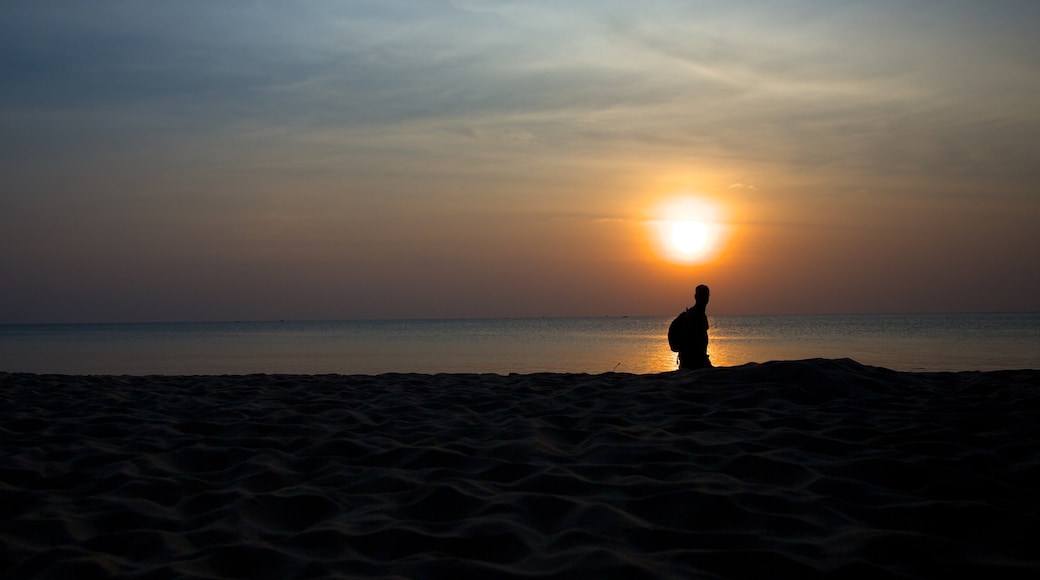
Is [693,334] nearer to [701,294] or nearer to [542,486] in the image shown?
[701,294]

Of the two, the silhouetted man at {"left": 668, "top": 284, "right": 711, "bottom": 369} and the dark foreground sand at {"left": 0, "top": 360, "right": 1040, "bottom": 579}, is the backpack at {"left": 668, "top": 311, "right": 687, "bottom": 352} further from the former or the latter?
the dark foreground sand at {"left": 0, "top": 360, "right": 1040, "bottom": 579}

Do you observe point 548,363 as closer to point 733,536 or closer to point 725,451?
point 725,451

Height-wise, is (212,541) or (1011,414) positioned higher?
(1011,414)

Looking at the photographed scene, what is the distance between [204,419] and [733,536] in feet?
15.4

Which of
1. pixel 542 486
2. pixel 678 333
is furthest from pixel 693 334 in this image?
pixel 542 486

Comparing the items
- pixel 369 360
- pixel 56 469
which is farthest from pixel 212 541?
pixel 369 360

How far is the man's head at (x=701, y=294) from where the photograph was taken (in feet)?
A: 31.5

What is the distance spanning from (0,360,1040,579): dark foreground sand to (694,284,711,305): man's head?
8.87 ft

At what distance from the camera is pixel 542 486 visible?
12.8 ft

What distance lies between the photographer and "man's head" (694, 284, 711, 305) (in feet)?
31.5

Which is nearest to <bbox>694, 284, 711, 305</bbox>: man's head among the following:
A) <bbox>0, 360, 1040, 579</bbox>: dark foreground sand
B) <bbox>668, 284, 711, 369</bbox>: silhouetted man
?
<bbox>668, 284, 711, 369</bbox>: silhouetted man

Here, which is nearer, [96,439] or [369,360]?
[96,439]

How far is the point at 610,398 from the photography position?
696 centimetres

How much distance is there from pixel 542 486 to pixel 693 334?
19.8ft
